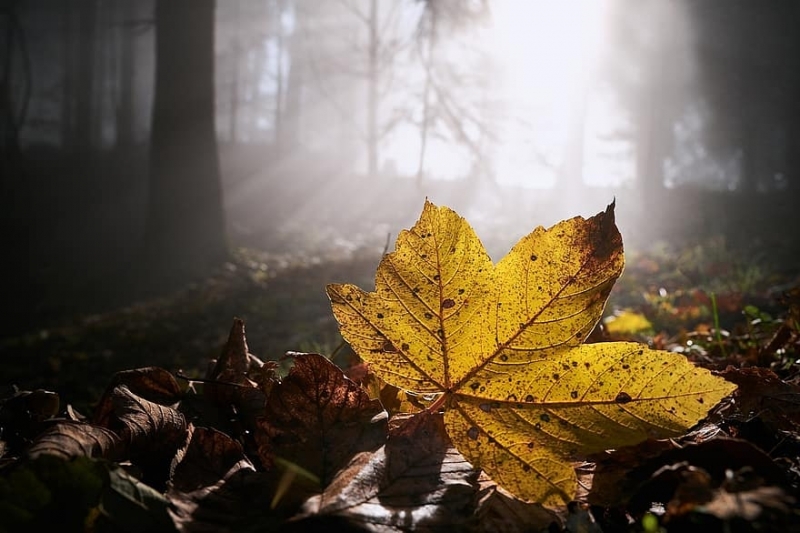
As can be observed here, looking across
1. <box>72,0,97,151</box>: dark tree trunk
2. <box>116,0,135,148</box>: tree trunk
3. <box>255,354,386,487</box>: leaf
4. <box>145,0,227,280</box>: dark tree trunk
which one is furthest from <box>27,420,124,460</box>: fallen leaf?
<box>72,0,97,151</box>: dark tree trunk

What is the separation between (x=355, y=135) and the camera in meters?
38.4

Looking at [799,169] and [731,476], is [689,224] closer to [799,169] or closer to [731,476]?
[799,169]

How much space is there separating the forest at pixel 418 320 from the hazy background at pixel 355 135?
112 mm

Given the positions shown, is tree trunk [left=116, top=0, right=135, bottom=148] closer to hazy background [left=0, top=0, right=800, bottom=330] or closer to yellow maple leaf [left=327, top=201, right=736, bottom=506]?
hazy background [left=0, top=0, right=800, bottom=330]

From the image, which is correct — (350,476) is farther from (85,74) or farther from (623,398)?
(85,74)

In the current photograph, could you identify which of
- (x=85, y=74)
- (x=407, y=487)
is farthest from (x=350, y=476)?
(x=85, y=74)

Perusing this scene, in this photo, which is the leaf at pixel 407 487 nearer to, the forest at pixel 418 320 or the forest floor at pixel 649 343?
the forest at pixel 418 320

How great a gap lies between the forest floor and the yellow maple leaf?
8 centimetres

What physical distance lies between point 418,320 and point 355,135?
3906cm

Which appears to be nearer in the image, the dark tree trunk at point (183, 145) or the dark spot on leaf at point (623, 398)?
the dark spot on leaf at point (623, 398)

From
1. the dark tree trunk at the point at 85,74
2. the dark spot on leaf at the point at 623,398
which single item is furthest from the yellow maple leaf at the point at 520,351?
the dark tree trunk at the point at 85,74

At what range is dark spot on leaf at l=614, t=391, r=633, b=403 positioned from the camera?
0.58 m

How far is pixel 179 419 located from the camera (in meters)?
0.71

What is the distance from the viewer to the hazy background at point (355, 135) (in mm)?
9461
